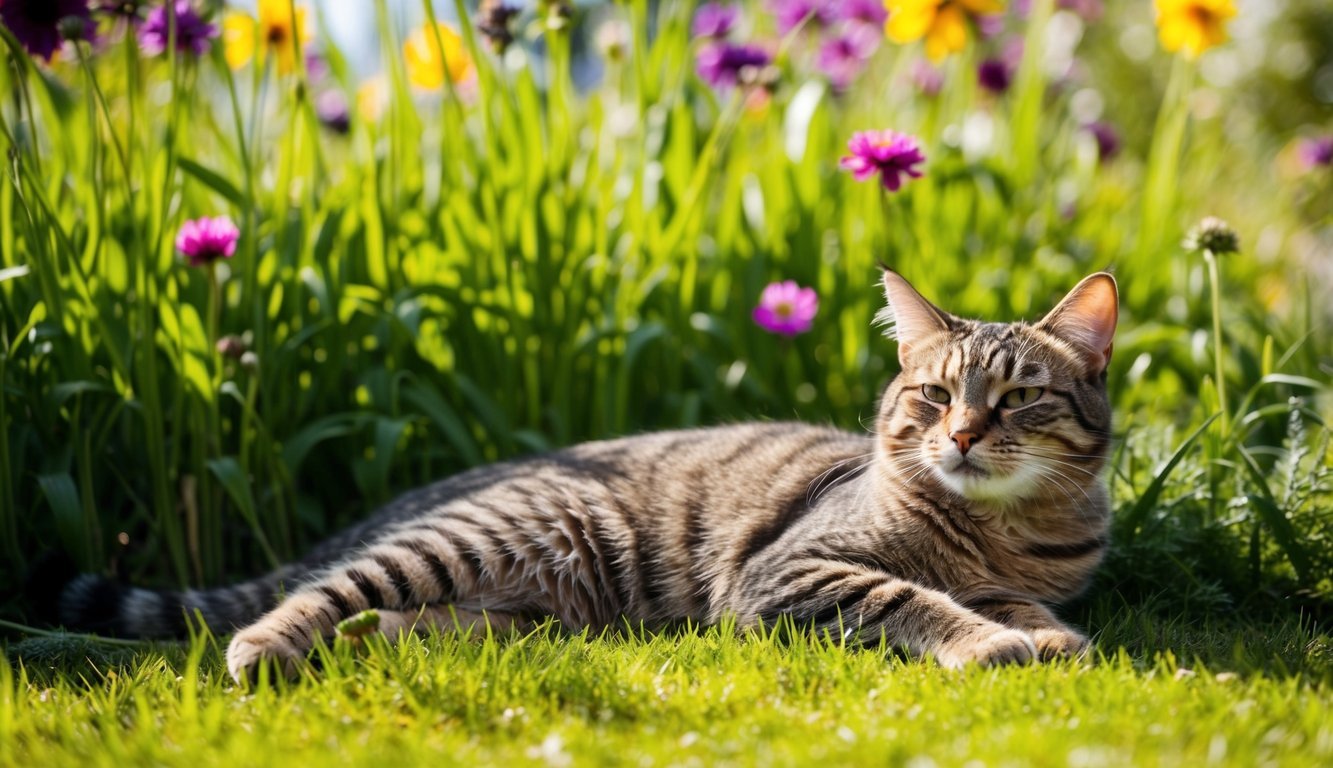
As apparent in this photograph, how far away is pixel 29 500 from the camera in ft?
11.3

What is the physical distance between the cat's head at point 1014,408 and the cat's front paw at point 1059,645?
0.39 meters

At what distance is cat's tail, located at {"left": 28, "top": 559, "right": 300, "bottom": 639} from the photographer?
9.87ft

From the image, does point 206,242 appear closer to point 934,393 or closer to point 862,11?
point 934,393

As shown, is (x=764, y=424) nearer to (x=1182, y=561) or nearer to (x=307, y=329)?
(x=1182, y=561)

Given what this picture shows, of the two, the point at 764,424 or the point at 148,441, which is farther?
the point at 764,424

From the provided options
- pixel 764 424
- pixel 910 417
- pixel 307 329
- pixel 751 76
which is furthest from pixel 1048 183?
pixel 307 329

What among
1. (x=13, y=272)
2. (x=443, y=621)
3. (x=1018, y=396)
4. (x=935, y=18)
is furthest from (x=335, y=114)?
(x=1018, y=396)

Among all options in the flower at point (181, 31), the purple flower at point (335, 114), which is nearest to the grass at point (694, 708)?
the flower at point (181, 31)

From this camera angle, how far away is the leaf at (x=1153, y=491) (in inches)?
118

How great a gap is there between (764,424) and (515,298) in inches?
39.4

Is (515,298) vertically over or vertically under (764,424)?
over

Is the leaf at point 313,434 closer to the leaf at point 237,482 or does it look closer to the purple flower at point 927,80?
the leaf at point 237,482

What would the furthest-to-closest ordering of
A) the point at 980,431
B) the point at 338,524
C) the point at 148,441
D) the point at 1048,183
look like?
1. the point at 1048,183
2. the point at 338,524
3. the point at 148,441
4. the point at 980,431

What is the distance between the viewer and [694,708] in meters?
2.13
